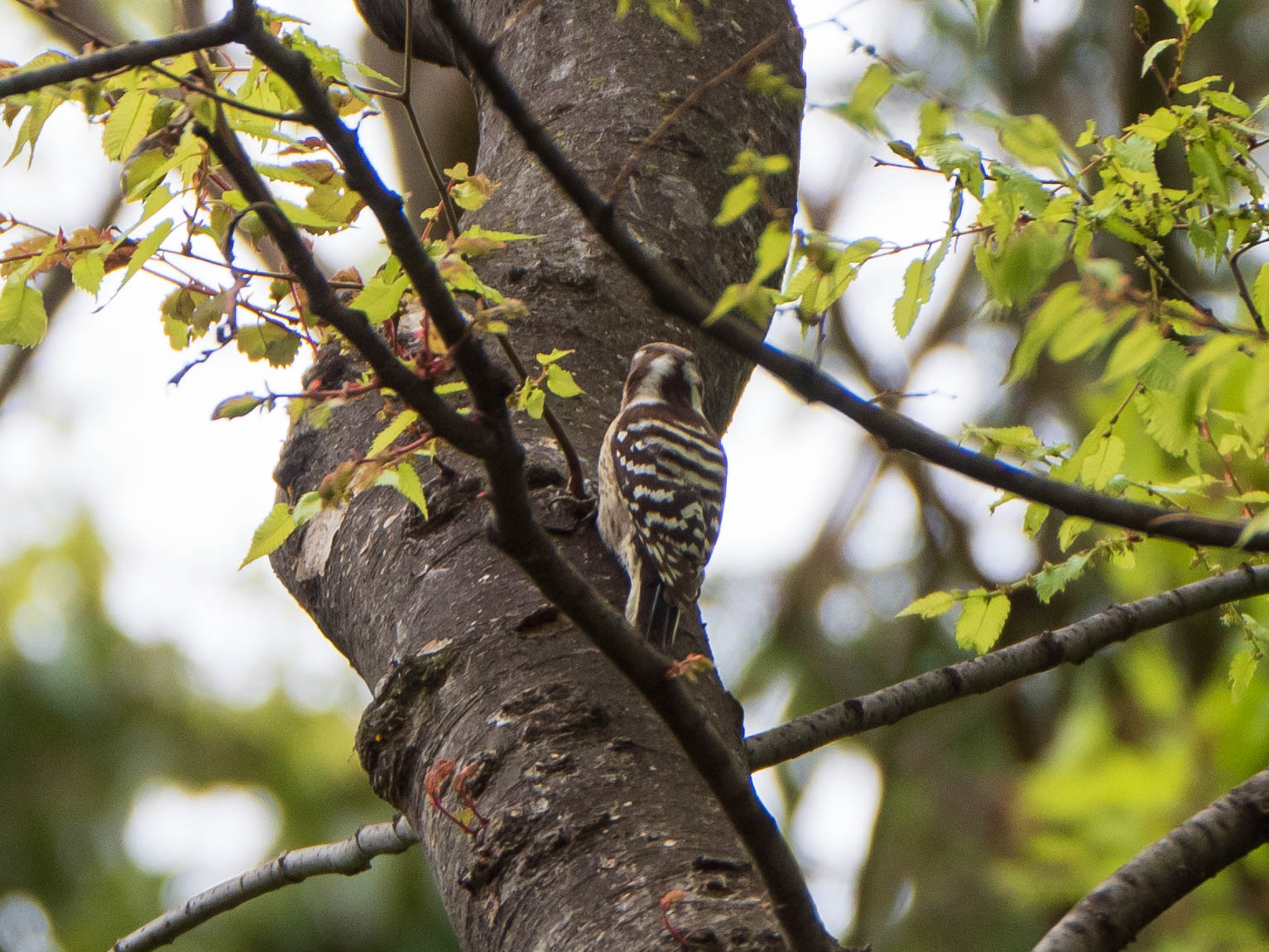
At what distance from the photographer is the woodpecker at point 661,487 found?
9.30 feet

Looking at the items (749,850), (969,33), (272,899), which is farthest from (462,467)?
(969,33)

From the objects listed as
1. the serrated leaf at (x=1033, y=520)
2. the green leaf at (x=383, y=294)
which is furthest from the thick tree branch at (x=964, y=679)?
the green leaf at (x=383, y=294)

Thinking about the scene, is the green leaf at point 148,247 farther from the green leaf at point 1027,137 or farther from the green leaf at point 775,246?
the green leaf at point 1027,137

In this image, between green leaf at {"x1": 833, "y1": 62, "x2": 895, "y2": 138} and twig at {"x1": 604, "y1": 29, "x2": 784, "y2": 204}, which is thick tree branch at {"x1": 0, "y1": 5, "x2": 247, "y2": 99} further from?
green leaf at {"x1": 833, "y1": 62, "x2": 895, "y2": 138}

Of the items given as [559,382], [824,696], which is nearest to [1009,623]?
[824,696]

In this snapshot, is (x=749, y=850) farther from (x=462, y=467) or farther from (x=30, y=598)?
(x=30, y=598)

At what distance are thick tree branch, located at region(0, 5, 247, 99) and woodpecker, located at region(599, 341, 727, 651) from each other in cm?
147

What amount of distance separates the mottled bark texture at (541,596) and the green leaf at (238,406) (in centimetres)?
37

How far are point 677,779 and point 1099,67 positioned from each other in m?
6.50

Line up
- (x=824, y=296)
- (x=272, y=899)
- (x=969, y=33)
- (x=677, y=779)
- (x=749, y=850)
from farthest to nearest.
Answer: (x=969, y=33) < (x=272, y=899) < (x=677, y=779) < (x=824, y=296) < (x=749, y=850)

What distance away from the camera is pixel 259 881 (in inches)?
101

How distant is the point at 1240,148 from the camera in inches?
76.3

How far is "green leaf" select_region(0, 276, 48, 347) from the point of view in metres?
1.77

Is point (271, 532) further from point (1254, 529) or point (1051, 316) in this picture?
point (1254, 529)
